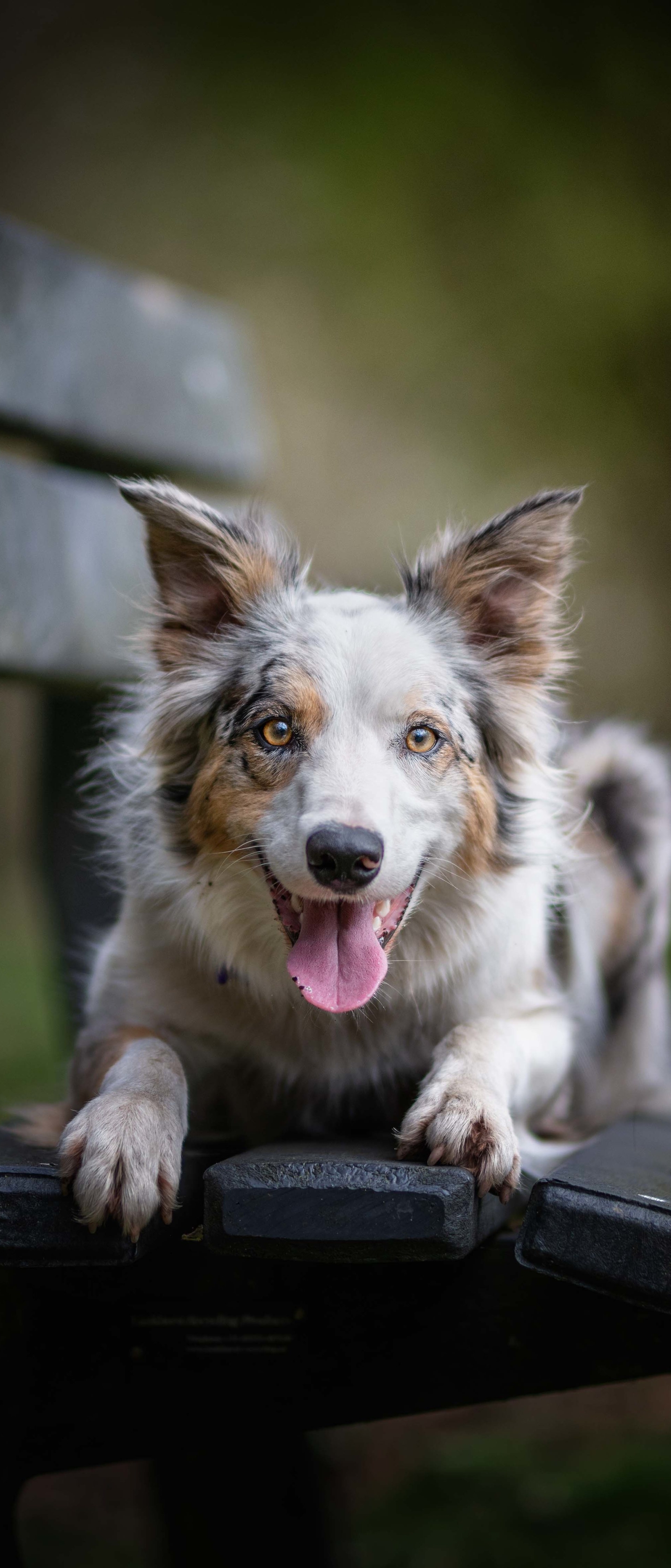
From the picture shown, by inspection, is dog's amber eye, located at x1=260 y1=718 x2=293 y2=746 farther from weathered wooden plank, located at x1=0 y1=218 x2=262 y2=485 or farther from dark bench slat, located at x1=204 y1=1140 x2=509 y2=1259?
weathered wooden plank, located at x1=0 y1=218 x2=262 y2=485

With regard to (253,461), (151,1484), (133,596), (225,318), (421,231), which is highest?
(421,231)

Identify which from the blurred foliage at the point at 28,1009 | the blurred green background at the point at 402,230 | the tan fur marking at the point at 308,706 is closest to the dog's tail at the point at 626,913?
the tan fur marking at the point at 308,706

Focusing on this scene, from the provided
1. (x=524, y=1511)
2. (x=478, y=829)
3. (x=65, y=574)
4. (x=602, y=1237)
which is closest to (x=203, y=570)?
(x=478, y=829)

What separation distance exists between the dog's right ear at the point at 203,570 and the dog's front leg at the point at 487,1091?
1019 millimetres

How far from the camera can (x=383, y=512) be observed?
1146cm

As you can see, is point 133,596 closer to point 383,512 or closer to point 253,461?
point 253,461

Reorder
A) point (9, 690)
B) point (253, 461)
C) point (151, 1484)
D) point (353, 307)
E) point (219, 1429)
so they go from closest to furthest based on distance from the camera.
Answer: point (219, 1429)
point (151, 1484)
point (253, 461)
point (9, 690)
point (353, 307)

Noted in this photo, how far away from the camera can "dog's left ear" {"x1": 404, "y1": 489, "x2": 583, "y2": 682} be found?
8.42ft

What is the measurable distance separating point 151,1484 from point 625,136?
11.5 meters

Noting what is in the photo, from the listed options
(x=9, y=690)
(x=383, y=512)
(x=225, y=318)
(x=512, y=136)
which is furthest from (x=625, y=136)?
(x=225, y=318)

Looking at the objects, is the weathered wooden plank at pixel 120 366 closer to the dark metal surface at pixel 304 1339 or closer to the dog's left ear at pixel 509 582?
the dog's left ear at pixel 509 582

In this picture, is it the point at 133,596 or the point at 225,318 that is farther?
the point at 225,318

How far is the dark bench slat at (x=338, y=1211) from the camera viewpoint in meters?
1.66

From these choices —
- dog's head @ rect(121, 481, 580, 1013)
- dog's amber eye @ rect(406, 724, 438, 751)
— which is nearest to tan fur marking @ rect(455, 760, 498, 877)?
dog's head @ rect(121, 481, 580, 1013)
